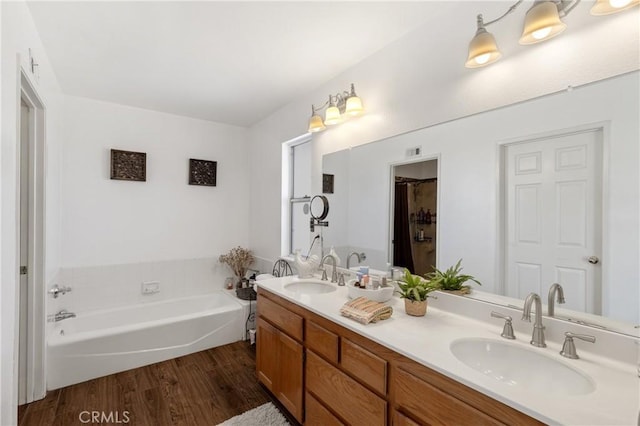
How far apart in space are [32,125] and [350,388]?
2643 millimetres

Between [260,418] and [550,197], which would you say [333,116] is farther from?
[260,418]

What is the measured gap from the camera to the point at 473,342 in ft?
3.98

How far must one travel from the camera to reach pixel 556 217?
121 centimetres

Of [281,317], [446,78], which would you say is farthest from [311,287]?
[446,78]

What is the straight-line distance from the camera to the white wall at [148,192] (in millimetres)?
2832

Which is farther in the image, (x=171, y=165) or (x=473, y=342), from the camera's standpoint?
(x=171, y=165)

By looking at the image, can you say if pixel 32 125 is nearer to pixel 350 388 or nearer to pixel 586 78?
pixel 350 388

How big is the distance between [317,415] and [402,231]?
1.19m

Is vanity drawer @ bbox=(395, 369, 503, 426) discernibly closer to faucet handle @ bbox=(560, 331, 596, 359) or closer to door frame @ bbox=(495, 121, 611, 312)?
faucet handle @ bbox=(560, 331, 596, 359)

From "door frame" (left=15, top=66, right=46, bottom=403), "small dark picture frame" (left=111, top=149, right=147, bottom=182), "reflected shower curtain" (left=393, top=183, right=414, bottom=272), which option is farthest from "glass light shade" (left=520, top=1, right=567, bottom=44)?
"small dark picture frame" (left=111, top=149, right=147, bottom=182)

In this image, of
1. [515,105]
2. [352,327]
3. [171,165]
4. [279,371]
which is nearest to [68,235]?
[171,165]

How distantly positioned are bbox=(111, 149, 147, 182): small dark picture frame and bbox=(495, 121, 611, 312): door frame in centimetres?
332

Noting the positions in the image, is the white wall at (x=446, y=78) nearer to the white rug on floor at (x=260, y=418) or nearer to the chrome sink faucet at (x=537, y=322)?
the chrome sink faucet at (x=537, y=322)

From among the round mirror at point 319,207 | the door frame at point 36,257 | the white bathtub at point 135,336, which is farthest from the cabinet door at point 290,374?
the door frame at point 36,257
